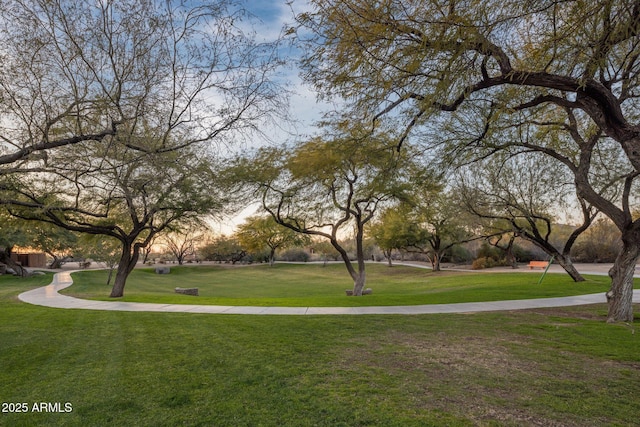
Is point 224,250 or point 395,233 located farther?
point 224,250

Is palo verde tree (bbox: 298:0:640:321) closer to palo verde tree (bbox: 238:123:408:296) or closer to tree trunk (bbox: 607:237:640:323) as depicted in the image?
tree trunk (bbox: 607:237:640:323)

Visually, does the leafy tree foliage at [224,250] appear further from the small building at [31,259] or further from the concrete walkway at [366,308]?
the concrete walkway at [366,308]

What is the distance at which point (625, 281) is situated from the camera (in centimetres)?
862

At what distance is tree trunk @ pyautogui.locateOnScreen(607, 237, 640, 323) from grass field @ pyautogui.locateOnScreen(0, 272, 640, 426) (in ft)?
1.73

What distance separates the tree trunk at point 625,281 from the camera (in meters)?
8.52

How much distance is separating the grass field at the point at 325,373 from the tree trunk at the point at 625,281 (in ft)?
1.73

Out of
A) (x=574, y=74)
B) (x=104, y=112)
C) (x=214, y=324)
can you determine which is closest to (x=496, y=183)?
(x=574, y=74)

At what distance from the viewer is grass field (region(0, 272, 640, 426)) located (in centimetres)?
397

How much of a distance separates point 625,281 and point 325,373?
7672mm

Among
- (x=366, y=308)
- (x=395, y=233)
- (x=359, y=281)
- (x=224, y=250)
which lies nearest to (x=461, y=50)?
(x=366, y=308)

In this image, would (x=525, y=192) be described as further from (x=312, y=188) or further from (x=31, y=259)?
(x=31, y=259)

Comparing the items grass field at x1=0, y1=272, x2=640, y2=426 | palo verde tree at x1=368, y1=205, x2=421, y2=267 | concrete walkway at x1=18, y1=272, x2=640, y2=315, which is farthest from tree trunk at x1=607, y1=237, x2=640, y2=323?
palo verde tree at x1=368, y1=205, x2=421, y2=267

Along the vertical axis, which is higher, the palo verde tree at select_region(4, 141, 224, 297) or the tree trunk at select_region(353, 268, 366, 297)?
the palo verde tree at select_region(4, 141, 224, 297)

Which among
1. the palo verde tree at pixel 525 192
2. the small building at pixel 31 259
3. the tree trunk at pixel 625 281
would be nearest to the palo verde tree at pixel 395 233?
the palo verde tree at pixel 525 192
